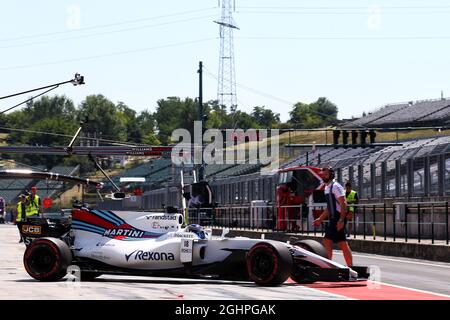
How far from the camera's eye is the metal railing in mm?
28031

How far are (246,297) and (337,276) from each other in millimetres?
2308

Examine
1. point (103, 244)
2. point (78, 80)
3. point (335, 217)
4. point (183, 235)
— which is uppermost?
point (78, 80)

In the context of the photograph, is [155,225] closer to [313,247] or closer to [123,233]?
[123,233]

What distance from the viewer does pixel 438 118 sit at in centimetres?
7388

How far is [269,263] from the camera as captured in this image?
14.1 meters

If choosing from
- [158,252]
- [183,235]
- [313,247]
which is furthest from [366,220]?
[158,252]

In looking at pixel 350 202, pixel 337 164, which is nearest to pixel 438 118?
pixel 337 164

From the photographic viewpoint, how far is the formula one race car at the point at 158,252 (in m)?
14.2

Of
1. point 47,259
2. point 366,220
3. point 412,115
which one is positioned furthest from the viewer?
point 412,115

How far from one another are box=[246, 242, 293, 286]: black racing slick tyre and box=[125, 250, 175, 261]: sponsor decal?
1.28 meters

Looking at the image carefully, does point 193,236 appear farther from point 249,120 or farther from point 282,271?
point 249,120

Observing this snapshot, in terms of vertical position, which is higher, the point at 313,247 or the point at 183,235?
the point at 183,235

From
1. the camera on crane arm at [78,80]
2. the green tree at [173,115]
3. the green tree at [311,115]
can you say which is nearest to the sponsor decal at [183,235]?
the camera on crane arm at [78,80]

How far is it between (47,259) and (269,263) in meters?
3.17
